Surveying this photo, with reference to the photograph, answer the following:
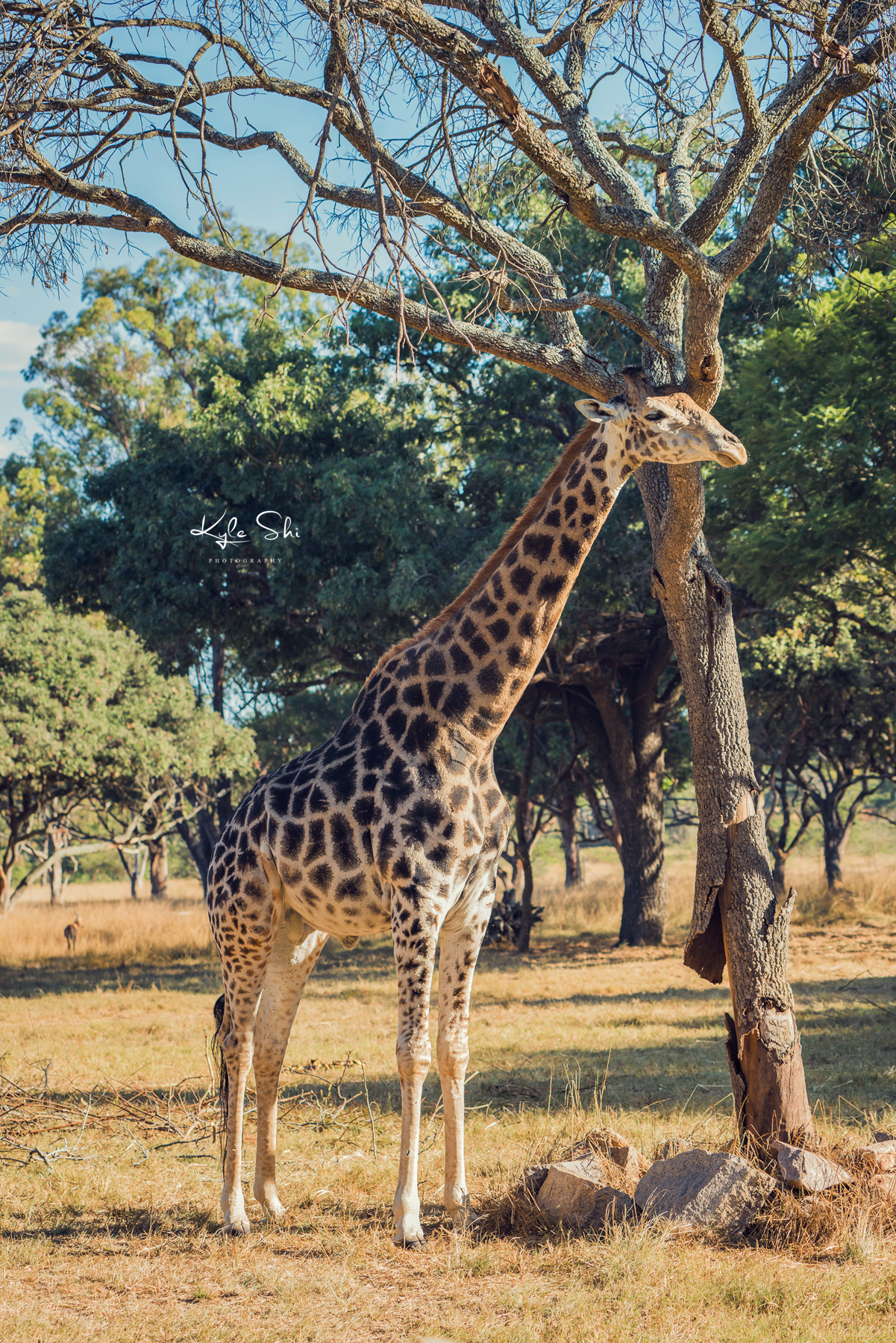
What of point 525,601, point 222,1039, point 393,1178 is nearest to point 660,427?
point 525,601

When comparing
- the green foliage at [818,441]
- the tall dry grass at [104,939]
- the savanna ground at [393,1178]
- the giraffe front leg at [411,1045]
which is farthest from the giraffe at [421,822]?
the tall dry grass at [104,939]

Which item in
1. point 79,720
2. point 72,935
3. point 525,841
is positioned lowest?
point 72,935

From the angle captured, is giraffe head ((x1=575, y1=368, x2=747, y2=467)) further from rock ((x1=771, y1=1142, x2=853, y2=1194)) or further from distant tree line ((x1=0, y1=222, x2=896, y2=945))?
distant tree line ((x1=0, y1=222, x2=896, y2=945))

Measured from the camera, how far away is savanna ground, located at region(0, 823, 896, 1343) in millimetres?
4285

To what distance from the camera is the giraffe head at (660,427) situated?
198 inches

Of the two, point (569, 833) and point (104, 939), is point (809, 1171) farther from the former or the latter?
point (569, 833)

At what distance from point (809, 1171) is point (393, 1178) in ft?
8.01

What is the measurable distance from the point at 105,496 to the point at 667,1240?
15349mm

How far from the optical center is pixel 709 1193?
16.1 feet

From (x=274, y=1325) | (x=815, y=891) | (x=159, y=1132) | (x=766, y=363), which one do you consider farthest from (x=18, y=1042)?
(x=815, y=891)

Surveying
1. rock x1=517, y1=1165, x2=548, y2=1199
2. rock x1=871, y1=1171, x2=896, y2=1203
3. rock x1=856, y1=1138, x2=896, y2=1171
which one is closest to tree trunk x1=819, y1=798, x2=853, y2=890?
rock x1=856, y1=1138, x2=896, y2=1171

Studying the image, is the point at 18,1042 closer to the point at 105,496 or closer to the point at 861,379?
the point at 105,496

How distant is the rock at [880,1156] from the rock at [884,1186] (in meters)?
0.07
